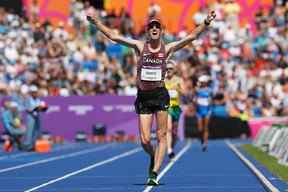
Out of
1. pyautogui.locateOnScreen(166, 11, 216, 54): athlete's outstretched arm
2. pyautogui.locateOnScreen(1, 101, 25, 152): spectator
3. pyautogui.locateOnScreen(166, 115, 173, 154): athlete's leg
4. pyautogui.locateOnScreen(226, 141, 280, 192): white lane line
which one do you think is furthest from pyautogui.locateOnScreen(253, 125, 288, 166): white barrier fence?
pyautogui.locateOnScreen(1, 101, 25, 152): spectator

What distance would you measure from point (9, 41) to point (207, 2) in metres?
8.27

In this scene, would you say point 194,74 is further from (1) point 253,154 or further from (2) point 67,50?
(1) point 253,154

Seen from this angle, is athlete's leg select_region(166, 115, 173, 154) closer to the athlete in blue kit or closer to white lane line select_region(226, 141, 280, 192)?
white lane line select_region(226, 141, 280, 192)

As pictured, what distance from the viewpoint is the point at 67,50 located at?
1549 inches

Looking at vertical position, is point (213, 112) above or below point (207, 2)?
below

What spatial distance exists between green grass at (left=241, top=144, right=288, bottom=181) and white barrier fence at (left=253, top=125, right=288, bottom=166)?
0.48 ft

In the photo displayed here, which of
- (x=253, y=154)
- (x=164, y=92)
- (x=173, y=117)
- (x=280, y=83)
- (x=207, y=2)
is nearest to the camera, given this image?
(x=164, y=92)

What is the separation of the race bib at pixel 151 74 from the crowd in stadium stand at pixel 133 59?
20381 millimetres

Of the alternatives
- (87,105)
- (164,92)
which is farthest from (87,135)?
(164,92)

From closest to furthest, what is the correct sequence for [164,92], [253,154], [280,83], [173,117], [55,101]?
[164,92], [173,117], [253,154], [55,101], [280,83]

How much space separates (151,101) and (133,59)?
2459cm

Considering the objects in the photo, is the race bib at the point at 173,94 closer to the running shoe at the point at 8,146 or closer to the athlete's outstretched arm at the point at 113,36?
the running shoe at the point at 8,146

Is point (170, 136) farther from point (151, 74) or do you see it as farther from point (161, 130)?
point (151, 74)

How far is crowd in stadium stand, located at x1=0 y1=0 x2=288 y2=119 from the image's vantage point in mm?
37281
